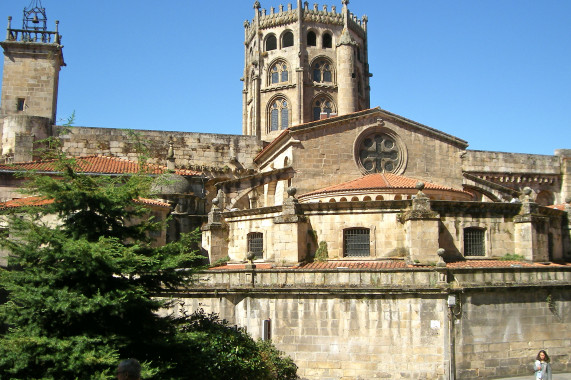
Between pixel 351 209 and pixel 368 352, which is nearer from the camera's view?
pixel 368 352

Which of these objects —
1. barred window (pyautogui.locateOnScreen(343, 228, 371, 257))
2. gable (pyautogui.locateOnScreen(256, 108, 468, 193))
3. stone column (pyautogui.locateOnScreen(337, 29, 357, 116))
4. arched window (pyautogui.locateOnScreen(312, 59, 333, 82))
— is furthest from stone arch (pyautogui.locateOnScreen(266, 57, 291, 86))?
barred window (pyautogui.locateOnScreen(343, 228, 371, 257))

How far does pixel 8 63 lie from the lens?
121ft

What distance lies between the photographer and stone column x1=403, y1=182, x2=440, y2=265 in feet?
74.0

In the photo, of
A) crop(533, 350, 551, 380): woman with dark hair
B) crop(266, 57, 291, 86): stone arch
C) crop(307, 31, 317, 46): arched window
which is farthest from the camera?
crop(307, 31, 317, 46): arched window

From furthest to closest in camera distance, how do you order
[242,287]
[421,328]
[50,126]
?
[50,126] < [242,287] < [421,328]

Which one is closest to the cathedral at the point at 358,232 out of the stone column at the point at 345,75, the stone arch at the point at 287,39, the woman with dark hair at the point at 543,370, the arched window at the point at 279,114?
the woman with dark hair at the point at 543,370

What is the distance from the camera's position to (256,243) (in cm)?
2581

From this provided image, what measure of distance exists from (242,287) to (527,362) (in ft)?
31.7

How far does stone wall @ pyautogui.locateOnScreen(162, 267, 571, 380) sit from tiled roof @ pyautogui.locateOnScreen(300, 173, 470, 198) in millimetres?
6109

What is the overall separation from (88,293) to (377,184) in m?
14.8

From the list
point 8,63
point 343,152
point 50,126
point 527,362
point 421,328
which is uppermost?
point 8,63

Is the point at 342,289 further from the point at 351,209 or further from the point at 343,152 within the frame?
the point at 343,152

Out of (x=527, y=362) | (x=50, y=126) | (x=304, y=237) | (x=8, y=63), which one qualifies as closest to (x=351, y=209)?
(x=304, y=237)

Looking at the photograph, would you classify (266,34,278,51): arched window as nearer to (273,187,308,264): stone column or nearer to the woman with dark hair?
(273,187,308,264): stone column
